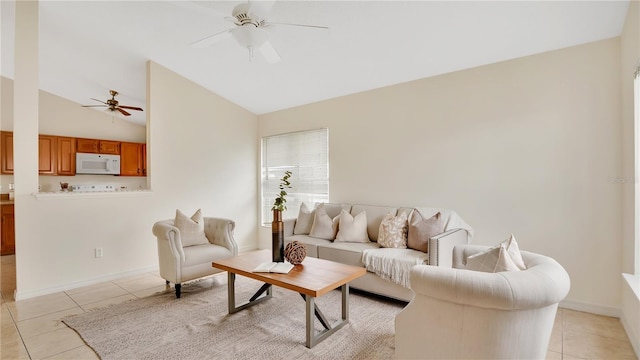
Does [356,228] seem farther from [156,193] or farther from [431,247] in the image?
[156,193]

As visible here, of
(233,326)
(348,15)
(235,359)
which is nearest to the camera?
(235,359)

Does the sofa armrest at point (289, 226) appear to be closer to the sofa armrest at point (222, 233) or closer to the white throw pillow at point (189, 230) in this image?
the sofa armrest at point (222, 233)

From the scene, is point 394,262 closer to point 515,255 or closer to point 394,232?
point 394,232

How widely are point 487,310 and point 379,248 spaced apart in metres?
2.03

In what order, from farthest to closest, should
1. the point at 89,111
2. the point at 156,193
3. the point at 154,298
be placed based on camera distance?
the point at 89,111
the point at 156,193
the point at 154,298

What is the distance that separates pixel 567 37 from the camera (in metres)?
2.74

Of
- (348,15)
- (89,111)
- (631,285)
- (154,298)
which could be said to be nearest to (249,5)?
(348,15)

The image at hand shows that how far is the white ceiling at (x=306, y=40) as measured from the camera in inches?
103

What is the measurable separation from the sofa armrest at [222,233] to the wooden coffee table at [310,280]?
776 millimetres

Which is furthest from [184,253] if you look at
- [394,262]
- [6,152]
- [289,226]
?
[6,152]

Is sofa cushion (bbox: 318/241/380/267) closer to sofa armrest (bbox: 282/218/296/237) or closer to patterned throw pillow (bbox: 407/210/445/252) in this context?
patterned throw pillow (bbox: 407/210/445/252)

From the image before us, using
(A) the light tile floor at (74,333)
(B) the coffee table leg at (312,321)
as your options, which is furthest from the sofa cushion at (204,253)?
(B) the coffee table leg at (312,321)

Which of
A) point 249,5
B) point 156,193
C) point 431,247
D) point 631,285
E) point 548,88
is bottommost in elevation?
point 631,285

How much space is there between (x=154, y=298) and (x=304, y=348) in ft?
6.31
